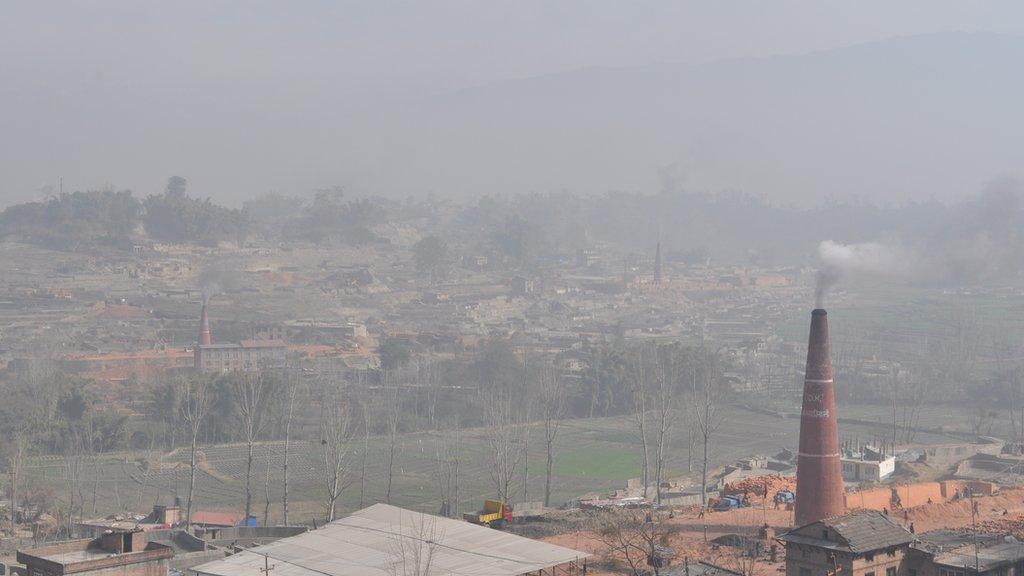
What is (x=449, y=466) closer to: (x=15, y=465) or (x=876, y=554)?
(x=15, y=465)

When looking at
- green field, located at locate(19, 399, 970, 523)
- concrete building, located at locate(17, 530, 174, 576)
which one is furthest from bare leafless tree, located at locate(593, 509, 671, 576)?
green field, located at locate(19, 399, 970, 523)

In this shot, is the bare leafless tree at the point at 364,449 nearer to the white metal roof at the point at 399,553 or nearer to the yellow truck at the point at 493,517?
the yellow truck at the point at 493,517

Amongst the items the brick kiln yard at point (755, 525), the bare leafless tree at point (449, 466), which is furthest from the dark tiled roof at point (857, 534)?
the bare leafless tree at point (449, 466)

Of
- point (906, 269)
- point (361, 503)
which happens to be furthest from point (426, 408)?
point (906, 269)

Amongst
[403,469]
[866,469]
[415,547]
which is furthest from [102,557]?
[403,469]

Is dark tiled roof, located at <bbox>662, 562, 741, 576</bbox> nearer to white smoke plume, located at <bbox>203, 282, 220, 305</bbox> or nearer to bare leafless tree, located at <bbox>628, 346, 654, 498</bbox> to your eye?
bare leafless tree, located at <bbox>628, 346, 654, 498</bbox>

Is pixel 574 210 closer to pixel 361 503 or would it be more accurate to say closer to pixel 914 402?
pixel 914 402
